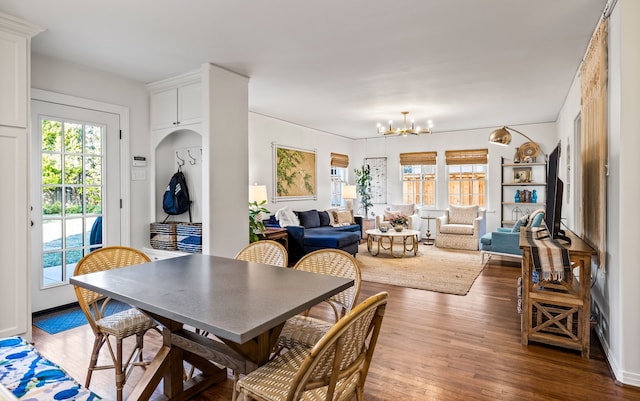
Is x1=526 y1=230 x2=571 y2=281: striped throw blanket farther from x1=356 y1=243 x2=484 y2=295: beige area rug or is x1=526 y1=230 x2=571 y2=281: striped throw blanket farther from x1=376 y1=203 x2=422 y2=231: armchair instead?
x1=376 y1=203 x2=422 y2=231: armchair

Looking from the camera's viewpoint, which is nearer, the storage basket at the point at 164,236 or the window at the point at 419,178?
the storage basket at the point at 164,236

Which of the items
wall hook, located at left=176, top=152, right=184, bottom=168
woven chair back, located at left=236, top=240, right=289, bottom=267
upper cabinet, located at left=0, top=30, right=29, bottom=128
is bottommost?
woven chair back, located at left=236, top=240, right=289, bottom=267

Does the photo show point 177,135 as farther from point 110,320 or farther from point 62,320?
point 110,320

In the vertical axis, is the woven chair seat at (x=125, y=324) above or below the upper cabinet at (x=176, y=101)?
below

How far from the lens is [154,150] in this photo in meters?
4.29

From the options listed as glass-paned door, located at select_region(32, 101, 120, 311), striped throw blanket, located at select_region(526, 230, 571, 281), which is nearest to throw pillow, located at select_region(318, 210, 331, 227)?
glass-paned door, located at select_region(32, 101, 120, 311)

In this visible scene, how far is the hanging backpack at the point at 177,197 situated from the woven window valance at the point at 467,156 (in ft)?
20.3

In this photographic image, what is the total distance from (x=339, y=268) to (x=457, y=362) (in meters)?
1.22

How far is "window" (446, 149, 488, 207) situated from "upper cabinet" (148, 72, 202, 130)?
6.21m

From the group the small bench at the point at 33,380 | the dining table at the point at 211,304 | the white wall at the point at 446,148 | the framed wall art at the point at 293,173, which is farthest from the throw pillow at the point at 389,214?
the small bench at the point at 33,380

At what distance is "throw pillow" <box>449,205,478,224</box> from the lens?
7.66 metres

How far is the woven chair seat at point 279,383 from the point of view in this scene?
134 centimetres

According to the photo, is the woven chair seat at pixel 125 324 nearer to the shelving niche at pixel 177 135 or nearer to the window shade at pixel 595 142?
the shelving niche at pixel 177 135

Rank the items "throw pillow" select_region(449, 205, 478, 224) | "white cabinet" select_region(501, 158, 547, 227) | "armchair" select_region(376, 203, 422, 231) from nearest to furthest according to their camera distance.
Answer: "white cabinet" select_region(501, 158, 547, 227)
"throw pillow" select_region(449, 205, 478, 224)
"armchair" select_region(376, 203, 422, 231)
